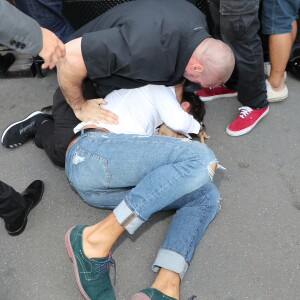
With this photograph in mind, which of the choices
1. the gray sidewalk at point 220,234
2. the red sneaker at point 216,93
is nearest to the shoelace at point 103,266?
the gray sidewalk at point 220,234

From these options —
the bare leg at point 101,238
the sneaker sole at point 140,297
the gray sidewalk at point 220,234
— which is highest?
the bare leg at point 101,238

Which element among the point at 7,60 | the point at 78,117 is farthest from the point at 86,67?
the point at 7,60

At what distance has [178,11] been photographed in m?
1.73

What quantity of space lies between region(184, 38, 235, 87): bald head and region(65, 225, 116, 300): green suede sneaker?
0.94 m

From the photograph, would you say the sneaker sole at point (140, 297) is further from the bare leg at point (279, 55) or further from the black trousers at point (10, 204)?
the bare leg at point (279, 55)

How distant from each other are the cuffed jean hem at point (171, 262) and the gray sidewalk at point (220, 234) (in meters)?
0.07

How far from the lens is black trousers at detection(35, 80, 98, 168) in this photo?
6.49 ft

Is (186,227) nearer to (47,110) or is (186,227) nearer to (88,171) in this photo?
(88,171)

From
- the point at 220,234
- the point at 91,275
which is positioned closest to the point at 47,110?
the point at 91,275

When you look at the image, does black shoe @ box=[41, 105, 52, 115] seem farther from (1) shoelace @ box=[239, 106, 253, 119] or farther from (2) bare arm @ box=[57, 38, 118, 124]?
(1) shoelace @ box=[239, 106, 253, 119]

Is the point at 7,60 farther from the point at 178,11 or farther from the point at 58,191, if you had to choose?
the point at 178,11

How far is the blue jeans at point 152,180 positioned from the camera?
1582 millimetres

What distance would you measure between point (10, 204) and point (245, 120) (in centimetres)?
147

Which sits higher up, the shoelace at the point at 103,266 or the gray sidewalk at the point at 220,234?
the shoelace at the point at 103,266
